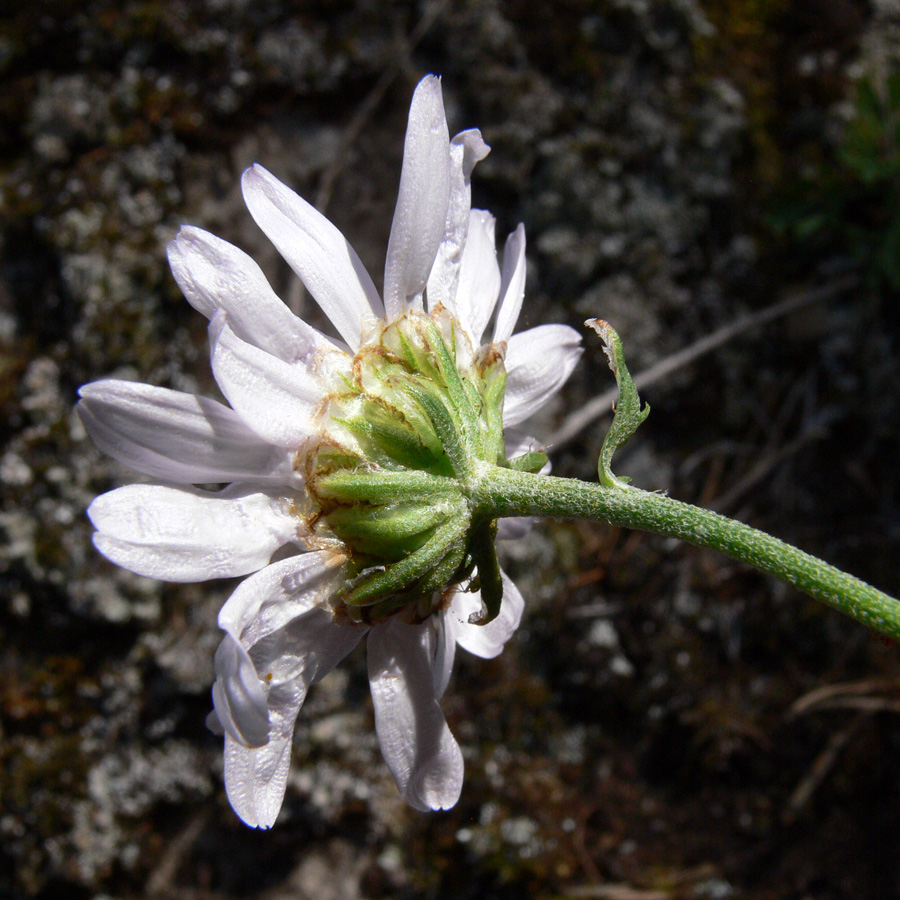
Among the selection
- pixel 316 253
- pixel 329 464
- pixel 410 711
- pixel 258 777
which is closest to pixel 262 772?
pixel 258 777

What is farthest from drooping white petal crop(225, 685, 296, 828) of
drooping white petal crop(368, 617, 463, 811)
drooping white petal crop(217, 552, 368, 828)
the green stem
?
the green stem

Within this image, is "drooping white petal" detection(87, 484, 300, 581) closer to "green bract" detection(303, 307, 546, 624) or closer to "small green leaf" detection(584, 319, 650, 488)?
"green bract" detection(303, 307, 546, 624)

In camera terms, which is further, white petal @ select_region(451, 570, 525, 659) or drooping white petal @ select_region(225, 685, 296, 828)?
white petal @ select_region(451, 570, 525, 659)

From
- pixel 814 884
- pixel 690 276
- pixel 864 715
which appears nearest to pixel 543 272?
pixel 690 276

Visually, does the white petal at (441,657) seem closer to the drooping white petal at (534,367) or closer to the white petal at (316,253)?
the drooping white petal at (534,367)

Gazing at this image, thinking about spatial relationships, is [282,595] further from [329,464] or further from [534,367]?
[534,367]

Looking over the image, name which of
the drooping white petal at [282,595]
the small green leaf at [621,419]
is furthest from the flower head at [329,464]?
the small green leaf at [621,419]
